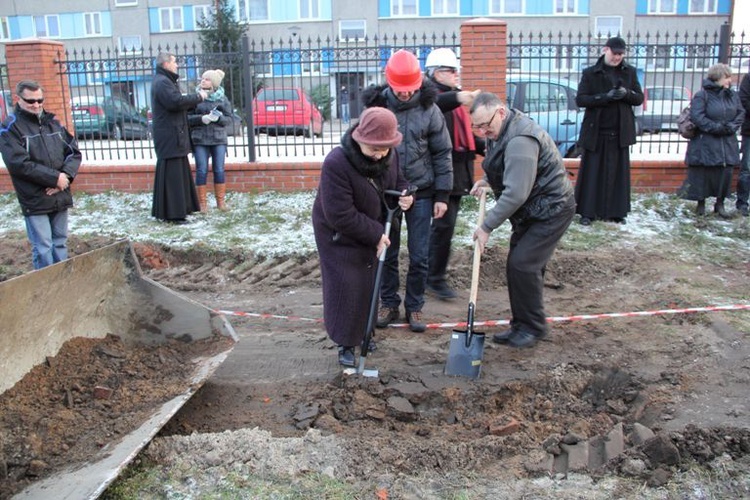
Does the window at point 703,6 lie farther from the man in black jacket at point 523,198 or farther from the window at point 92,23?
the man in black jacket at point 523,198

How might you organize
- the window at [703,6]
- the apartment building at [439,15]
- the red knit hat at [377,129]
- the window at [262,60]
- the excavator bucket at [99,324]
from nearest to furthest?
the excavator bucket at [99,324]
the red knit hat at [377,129]
the window at [262,60]
the apartment building at [439,15]
the window at [703,6]

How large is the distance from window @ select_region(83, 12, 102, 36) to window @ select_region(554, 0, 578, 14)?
22.6 metres

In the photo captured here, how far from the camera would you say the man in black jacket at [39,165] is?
5.79 m

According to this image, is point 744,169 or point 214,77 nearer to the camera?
point 214,77

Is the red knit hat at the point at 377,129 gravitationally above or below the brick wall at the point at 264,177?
above

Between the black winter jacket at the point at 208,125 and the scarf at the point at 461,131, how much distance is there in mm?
4048

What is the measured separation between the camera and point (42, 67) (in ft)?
34.7

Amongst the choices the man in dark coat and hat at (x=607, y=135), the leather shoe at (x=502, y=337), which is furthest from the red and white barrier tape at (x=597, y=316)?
the man in dark coat and hat at (x=607, y=135)

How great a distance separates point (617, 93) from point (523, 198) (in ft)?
13.0

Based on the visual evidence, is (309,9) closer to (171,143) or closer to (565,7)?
(565,7)

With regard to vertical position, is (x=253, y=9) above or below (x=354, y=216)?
above

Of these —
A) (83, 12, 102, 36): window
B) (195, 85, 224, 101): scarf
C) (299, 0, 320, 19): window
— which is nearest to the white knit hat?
(195, 85, 224, 101): scarf

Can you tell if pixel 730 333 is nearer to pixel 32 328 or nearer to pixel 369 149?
pixel 369 149

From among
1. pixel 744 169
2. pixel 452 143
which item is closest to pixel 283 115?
pixel 452 143
